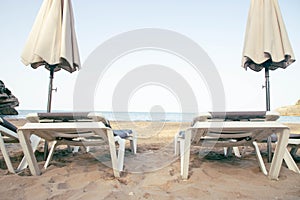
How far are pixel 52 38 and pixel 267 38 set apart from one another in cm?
290

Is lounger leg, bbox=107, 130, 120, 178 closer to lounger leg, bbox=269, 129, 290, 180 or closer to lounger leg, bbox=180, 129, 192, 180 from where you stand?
lounger leg, bbox=180, 129, 192, 180

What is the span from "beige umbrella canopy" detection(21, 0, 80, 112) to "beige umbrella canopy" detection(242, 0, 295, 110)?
250cm

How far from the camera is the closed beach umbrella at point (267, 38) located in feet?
8.99

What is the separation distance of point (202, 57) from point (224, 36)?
6453 mm

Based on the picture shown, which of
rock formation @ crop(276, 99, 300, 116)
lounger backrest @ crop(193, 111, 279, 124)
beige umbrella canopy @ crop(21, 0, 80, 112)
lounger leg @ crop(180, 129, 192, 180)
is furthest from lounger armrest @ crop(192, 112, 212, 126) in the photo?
rock formation @ crop(276, 99, 300, 116)

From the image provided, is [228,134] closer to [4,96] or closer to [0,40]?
[4,96]

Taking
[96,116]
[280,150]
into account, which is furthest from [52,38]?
[280,150]

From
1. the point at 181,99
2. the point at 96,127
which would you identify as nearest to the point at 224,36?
the point at 181,99

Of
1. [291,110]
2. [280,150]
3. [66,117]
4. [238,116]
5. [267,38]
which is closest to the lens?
[280,150]

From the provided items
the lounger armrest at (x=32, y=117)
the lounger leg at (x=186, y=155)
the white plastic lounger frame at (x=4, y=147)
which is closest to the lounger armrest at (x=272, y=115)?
the lounger leg at (x=186, y=155)

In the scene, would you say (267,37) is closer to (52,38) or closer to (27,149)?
Answer: (52,38)

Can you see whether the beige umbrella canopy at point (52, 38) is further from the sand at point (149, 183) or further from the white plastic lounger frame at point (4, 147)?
the sand at point (149, 183)

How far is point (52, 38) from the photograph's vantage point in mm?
2820

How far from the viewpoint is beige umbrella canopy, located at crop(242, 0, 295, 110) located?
274cm
